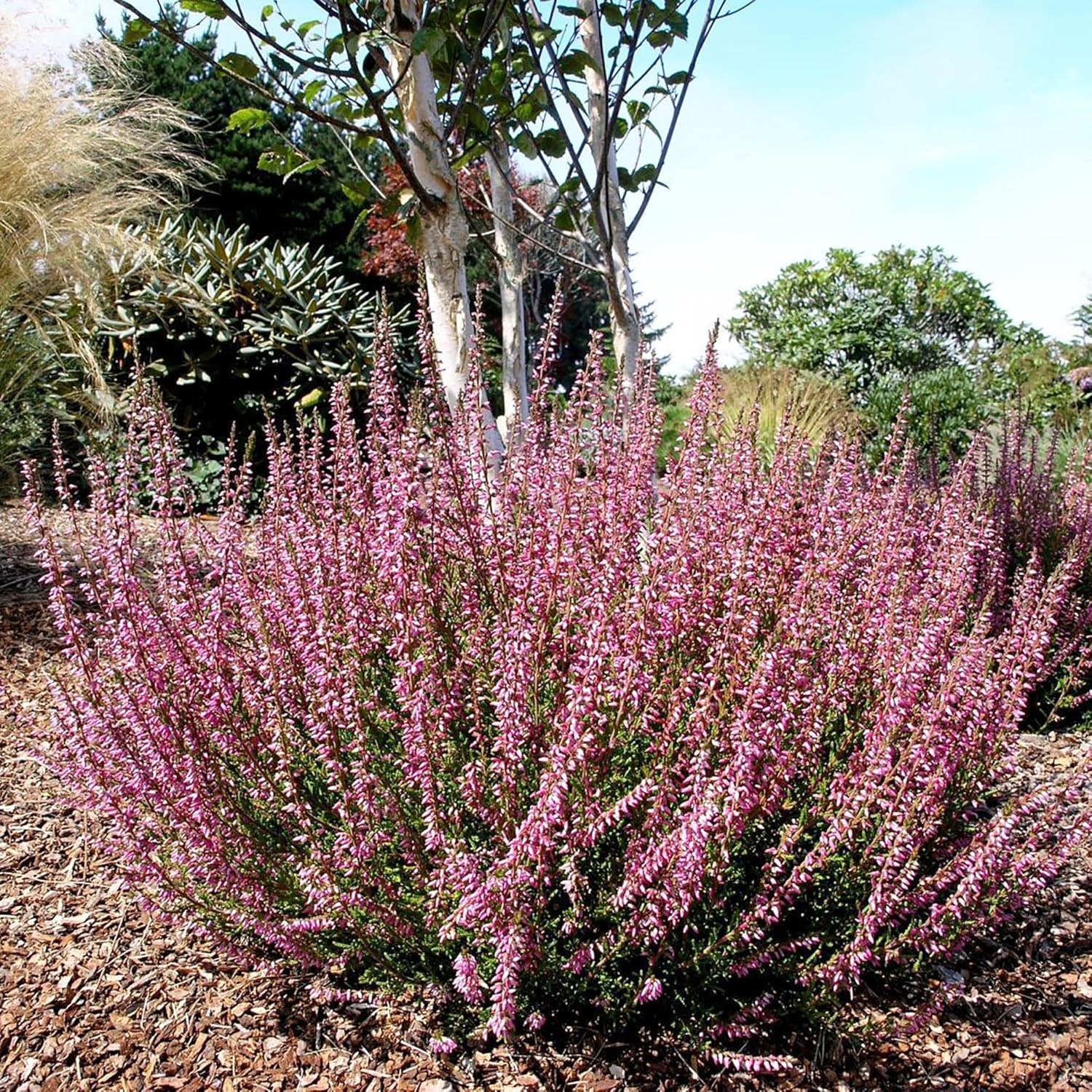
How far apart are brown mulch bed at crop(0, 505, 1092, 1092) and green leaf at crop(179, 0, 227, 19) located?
2523 mm

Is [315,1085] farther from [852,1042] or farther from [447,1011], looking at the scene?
[852,1042]

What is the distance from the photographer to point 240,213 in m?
17.9

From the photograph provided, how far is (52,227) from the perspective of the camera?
704cm

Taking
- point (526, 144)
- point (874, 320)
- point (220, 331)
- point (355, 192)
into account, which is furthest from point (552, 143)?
point (874, 320)

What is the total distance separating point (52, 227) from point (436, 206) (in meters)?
4.38

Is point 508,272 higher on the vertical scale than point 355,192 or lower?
lower

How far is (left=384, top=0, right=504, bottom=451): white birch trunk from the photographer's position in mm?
4152

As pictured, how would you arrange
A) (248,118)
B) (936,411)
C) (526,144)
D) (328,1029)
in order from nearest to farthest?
(328,1029)
(248,118)
(526,144)
(936,411)

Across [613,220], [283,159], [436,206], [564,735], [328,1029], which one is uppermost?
[283,159]

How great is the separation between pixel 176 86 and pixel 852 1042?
21.1 m

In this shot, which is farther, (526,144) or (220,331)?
(220,331)

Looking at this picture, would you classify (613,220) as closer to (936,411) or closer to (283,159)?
(283,159)

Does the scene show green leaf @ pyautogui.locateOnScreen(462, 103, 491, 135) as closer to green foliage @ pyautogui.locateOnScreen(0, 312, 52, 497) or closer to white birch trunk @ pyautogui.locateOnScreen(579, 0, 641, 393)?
white birch trunk @ pyautogui.locateOnScreen(579, 0, 641, 393)

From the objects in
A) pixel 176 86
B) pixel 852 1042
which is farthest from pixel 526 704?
pixel 176 86
